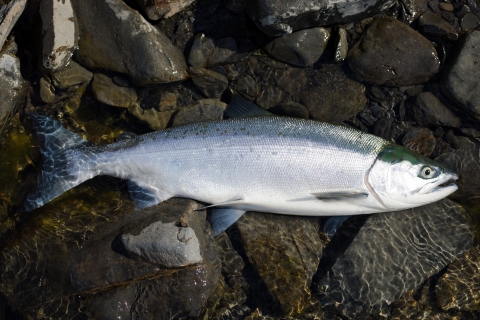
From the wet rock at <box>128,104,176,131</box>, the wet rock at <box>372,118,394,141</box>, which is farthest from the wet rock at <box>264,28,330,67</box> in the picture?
the wet rock at <box>128,104,176,131</box>

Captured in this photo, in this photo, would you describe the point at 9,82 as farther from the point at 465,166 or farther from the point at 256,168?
the point at 465,166

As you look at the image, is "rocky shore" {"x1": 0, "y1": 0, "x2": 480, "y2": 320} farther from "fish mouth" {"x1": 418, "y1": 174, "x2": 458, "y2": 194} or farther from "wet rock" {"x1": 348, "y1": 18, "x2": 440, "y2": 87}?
"fish mouth" {"x1": 418, "y1": 174, "x2": 458, "y2": 194}

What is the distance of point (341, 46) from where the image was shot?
16.1ft

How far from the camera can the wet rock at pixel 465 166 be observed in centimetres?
500

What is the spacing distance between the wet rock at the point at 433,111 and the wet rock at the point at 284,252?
1927 millimetres

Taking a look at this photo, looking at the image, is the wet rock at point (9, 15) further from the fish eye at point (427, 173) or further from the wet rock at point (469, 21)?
the wet rock at point (469, 21)

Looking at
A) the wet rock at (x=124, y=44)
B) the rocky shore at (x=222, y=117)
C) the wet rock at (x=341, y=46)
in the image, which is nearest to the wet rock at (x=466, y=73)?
the rocky shore at (x=222, y=117)

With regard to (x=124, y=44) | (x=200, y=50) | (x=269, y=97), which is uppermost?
(x=124, y=44)

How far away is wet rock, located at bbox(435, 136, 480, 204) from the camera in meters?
5.00

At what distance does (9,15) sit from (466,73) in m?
5.44

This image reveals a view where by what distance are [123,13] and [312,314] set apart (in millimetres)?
4268

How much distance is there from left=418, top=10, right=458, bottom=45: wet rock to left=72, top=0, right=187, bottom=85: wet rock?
3.06 m

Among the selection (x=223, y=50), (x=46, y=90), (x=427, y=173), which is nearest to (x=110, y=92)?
(x=46, y=90)

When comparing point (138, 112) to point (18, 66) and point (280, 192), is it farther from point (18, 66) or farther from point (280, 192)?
point (280, 192)
